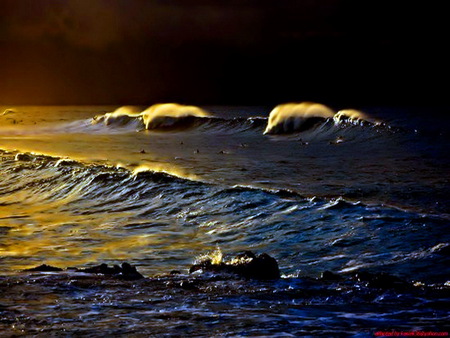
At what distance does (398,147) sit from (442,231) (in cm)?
2313

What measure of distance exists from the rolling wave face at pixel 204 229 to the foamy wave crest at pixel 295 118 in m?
30.7

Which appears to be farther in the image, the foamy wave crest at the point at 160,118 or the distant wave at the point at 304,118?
the foamy wave crest at the point at 160,118

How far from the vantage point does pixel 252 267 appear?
9453 millimetres

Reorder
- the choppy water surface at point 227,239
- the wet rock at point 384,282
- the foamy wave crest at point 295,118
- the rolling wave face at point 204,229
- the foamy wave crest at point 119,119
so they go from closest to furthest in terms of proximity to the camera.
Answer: the choppy water surface at point 227,239
the wet rock at point 384,282
the rolling wave face at point 204,229
the foamy wave crest at point 295,118
the foamy wave crest at point 119,119

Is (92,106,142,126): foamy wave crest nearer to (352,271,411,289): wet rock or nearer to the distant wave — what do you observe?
the distant wave

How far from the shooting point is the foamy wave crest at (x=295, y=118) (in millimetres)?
50309

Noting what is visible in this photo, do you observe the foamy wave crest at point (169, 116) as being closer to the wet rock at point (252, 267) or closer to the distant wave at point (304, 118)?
the distant wave at point (304, 118)

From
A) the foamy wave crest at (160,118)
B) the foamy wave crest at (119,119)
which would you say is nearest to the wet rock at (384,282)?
the foamy wave crest at (160,118)

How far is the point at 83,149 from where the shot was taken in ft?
128

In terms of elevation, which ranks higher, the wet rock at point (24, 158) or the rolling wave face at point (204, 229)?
the wet rock at point (24, 158)

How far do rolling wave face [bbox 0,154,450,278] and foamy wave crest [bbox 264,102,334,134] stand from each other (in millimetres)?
30743

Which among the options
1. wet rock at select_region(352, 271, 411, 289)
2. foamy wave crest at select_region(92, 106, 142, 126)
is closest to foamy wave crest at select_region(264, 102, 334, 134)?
foamy wave crest at select_region(92, 106, 142, 126)

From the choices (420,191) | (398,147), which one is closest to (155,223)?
(420,191)

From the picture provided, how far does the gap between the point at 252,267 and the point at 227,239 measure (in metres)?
3.93
